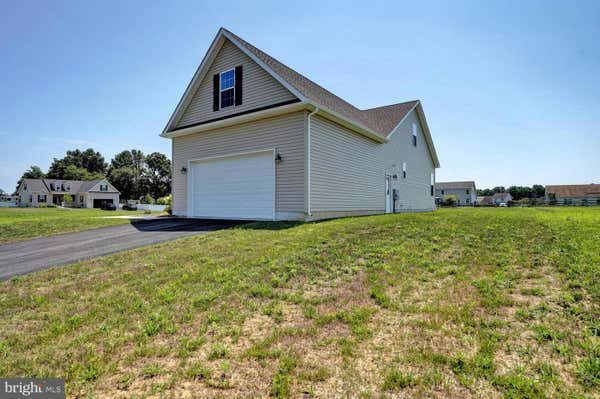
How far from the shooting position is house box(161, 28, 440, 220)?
386 inches

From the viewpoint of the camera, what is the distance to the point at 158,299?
11.7ft

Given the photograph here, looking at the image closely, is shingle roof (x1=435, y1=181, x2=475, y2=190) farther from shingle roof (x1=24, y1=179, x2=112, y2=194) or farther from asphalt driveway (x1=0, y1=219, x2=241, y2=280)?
shingle roof (x1=24, y1=179, x2=112, y2=194)

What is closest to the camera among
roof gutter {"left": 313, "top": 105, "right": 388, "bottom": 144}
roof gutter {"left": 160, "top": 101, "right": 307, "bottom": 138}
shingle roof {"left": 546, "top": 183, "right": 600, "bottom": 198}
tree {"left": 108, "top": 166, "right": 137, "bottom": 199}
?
roof gutter {"left": 160, "top": 101, "right": 307, "bottom": 138}

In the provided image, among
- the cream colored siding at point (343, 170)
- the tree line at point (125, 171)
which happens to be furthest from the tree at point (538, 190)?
the tree line at point (125, 171)

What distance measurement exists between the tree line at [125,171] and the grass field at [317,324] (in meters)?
68.5

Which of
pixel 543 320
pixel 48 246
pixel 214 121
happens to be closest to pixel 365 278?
pixel 543 320

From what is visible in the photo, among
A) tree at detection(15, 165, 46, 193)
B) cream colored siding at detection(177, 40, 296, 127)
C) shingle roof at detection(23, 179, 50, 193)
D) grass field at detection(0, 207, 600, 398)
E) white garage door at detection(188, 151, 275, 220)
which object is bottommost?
grass field at detection(0, 207, 600, 398)

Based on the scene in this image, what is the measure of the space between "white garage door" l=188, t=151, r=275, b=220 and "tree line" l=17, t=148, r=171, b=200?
59.5 metres

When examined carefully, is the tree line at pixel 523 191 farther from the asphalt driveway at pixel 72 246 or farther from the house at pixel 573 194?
the asphalt driveway at pixel 72 246

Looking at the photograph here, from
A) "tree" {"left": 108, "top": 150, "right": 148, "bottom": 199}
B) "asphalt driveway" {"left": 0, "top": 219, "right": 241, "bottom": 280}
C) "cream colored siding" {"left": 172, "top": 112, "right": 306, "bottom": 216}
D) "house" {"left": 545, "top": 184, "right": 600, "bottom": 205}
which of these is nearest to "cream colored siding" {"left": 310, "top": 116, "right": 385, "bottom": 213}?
"cream colored siding" {"left": 172, "top": 112, "right": 306, "bottom": 216}

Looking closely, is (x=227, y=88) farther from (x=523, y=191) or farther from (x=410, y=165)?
(x=523, y=191)

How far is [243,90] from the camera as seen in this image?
36.9ft

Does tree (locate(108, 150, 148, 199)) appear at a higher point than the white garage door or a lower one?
higher

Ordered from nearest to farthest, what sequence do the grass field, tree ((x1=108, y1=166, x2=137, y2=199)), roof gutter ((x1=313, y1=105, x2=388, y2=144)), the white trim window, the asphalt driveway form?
the grass field, the asphalt driveway, roof gutter ((x1=313, y1=105, x2=388, y2=144)), the white trim window, tree ((x1=108, y1=166, x2=137, y2=199))
